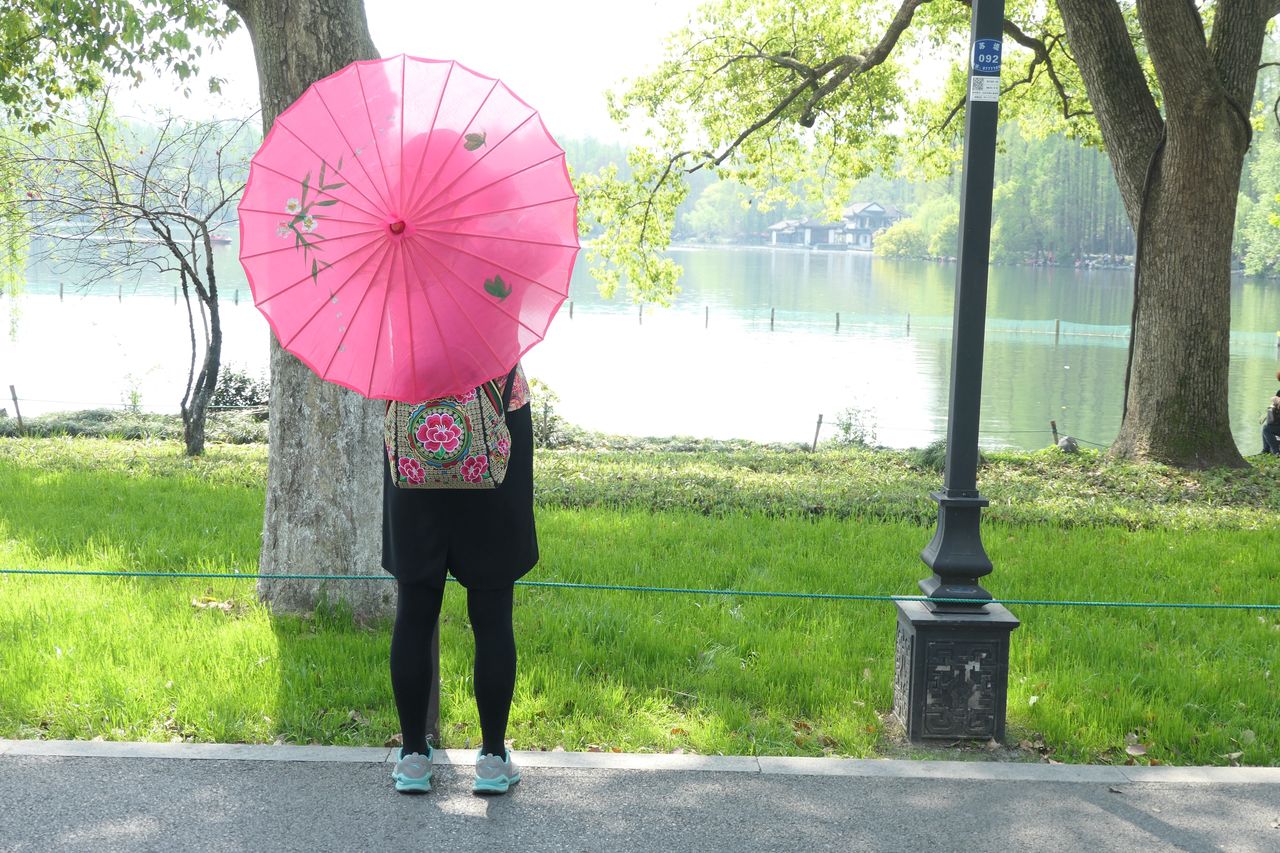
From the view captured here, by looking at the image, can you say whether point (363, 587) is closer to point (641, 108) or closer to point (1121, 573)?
point (1121, 573)

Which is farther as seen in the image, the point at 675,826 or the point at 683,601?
the point at 683,601

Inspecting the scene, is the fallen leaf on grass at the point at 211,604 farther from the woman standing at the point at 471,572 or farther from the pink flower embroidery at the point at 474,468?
the pink flower embroidery at the point at 474,468

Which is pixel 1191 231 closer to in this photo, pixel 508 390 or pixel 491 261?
pixel 508 390

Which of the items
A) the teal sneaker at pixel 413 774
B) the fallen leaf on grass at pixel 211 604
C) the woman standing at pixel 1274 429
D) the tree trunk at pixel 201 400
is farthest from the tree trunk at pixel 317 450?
the woman standing at pixel 1274 429

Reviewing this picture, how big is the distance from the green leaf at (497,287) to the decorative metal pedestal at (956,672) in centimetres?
219

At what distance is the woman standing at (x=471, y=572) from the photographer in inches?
143

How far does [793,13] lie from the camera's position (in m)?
18.8

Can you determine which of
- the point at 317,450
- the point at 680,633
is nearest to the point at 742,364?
the point at 680,633

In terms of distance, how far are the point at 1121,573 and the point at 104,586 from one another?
6.09 m

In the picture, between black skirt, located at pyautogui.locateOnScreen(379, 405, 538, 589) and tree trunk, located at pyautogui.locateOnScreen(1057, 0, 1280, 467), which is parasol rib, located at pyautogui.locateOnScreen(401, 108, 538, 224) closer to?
black skirt, located at pyautogui.locateOnScreen(379, 405, 538, 589)

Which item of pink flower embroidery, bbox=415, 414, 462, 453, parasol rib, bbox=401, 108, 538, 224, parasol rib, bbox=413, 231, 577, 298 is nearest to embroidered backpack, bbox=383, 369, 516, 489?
pink flower embroidery, bbox=415, 414, 462, 453

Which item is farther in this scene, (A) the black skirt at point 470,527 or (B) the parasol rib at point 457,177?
(A) the black skirt at point 470,527

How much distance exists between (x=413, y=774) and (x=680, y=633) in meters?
2.06

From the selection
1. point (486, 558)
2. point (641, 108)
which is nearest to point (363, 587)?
point (486, 558)
